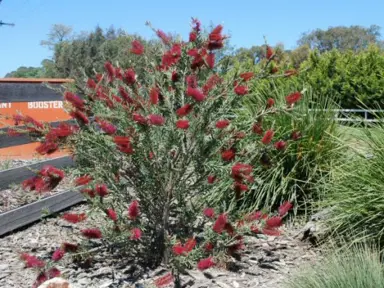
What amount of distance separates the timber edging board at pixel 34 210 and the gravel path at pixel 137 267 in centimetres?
9

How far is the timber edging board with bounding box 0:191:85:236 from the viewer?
5.31m

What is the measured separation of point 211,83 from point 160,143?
61 centimetres

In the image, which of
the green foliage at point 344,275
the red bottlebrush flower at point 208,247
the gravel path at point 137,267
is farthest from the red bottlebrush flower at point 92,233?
the green foliage at point 344,275

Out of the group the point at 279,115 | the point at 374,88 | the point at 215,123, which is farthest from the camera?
the point at 374,88

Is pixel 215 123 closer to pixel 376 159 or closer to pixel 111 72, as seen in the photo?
pixel 111 72

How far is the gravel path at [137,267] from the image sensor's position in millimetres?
4348

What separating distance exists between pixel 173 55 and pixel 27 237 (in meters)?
2.17

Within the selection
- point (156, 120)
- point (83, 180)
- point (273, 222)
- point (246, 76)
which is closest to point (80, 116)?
point (83, 180)

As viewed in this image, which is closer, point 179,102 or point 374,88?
point 179,102

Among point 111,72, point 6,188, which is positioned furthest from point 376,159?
point 6,188

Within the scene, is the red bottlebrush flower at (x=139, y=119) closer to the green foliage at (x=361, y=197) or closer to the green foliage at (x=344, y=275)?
the green foliage at (x=344, y=275)

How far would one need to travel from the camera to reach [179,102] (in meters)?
4.59

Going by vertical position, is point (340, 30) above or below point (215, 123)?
above

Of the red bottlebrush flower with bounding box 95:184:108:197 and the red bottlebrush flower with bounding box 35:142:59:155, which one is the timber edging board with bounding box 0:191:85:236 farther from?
the red bottlebrush flower with bounding box 95:184:108:197
